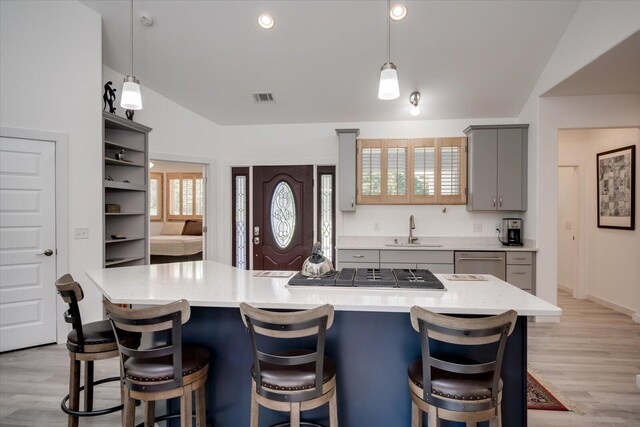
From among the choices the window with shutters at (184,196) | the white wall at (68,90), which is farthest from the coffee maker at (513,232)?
the window with shutters at (184,196)

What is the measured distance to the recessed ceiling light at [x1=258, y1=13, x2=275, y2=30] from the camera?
3.38m

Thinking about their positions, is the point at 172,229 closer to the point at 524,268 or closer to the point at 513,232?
the point at 513,232

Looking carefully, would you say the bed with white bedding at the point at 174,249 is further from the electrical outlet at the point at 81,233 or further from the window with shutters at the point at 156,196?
the electrical outlet at the point at 81,233

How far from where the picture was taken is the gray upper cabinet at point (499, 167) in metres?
4.35

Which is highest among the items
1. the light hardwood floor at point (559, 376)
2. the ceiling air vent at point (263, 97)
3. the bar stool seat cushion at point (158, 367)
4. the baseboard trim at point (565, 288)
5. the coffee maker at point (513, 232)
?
the ceiling air vent at point (263, 97)

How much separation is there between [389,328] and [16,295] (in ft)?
11.7

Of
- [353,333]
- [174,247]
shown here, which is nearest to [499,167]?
[353,333]

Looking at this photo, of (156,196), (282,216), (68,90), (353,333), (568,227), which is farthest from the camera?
(156,196)

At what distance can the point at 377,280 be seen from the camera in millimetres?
2064

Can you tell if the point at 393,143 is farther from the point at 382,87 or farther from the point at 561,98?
the point at 382,87

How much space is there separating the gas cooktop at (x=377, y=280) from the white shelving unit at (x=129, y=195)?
3.06 meters

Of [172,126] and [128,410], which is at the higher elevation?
[172,126]

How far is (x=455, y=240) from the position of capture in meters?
4.74

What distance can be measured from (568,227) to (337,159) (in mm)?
3999
